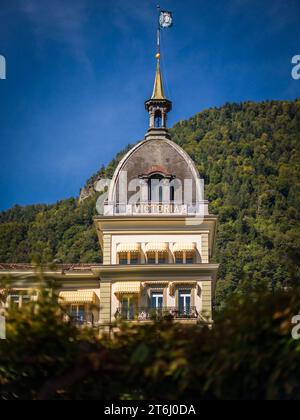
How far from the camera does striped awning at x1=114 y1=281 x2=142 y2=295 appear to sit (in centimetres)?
4203

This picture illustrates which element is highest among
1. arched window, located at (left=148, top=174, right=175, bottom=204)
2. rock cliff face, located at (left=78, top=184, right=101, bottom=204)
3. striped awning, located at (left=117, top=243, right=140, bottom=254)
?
rock cliff face, located at (left=78, top=184, right=101, bottom=204)

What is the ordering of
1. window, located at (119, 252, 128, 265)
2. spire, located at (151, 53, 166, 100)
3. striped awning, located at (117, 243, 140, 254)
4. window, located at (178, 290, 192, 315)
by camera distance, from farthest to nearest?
1. spire, located at (151, 53, 166, 100)
2. window, located at (119, 252, 128, 265)
3. striped awning, located at (117, 243, 140, 254)
4. window, located at (178, 290, 192, 315)

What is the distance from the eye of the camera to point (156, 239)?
43594mm

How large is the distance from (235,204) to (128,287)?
97.3m

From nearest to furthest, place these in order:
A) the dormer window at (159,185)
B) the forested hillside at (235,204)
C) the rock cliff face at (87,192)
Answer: the dormer window at (159,185)
the forested hillside at (235,204)
the rock cliff face at (87,192)

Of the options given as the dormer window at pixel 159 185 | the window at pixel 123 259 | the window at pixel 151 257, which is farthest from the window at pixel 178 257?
the dormer window at pixel 159 185

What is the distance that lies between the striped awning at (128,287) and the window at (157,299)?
767 millimetres

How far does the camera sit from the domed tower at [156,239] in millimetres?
42312

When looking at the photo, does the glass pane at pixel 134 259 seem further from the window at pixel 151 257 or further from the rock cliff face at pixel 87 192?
the rock cliff face at pixel 87 192

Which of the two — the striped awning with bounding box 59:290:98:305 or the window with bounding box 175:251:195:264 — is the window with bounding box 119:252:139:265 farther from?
the striped awning with bounding box 59:290:98:305

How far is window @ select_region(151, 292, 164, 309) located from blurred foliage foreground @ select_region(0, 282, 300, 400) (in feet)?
89.4

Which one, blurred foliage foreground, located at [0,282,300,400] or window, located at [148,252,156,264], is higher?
window, located at [148,252,156,264]

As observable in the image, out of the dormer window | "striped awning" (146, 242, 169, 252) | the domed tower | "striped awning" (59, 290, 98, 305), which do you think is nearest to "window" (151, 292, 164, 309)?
the domed tower
